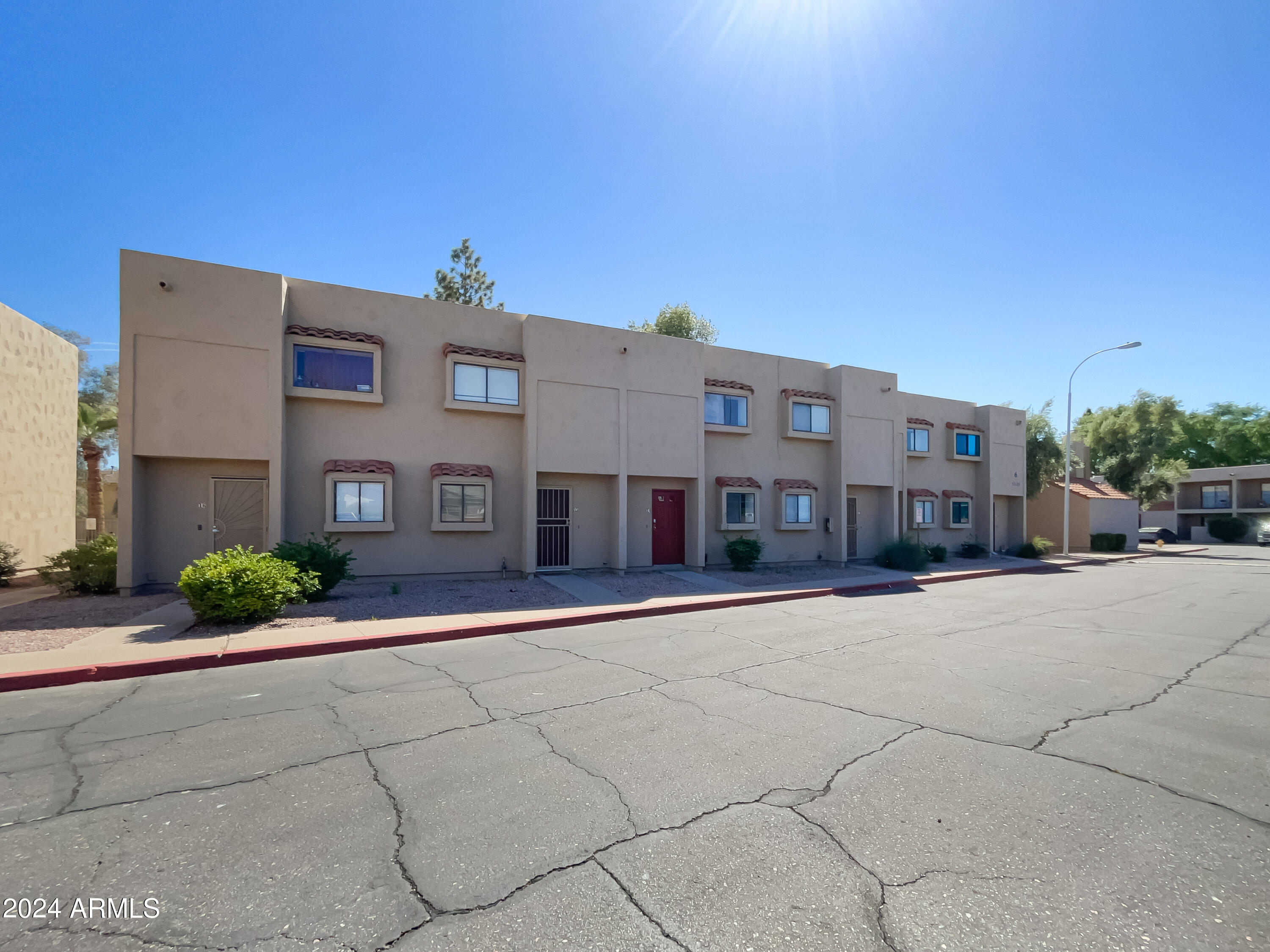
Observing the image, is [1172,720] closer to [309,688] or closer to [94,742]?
[309,688]

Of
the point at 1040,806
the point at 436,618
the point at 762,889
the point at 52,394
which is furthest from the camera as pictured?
the point at 52,394

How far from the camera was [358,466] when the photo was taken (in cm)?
1437

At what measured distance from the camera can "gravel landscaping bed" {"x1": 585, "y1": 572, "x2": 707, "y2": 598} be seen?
46.4ft

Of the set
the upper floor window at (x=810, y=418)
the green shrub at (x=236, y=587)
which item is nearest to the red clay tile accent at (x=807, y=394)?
the upper floor window at (x=810, y=418)

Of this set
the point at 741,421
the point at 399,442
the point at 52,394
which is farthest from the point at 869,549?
the point at 52,394

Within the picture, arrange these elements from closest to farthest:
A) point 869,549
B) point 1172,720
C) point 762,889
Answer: point 762,889 < point 1172,720 < point 869,549

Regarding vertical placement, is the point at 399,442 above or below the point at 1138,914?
above

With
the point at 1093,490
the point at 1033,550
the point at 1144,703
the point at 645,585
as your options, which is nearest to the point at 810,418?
the point at 645,585

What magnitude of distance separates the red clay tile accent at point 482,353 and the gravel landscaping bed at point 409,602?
5621 millimetres

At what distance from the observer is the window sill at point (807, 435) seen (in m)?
20.8

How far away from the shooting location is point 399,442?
15117 mm

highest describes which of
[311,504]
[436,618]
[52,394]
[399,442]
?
[52,394]

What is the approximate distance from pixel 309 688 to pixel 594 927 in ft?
→ 17.1

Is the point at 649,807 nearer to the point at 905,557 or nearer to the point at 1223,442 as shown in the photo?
the point at 905,557
